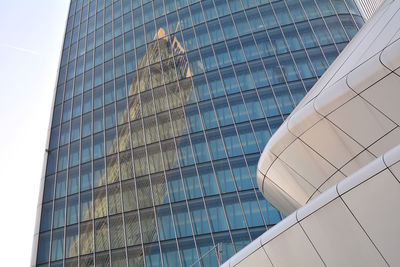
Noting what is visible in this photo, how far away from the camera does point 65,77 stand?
214ft

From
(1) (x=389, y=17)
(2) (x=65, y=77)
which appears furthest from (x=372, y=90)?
(2) (x=65, y=77)

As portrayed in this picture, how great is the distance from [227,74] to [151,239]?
801 inches

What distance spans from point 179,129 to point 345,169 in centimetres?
3499

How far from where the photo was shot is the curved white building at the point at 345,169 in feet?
31.9

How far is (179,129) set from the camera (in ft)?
160

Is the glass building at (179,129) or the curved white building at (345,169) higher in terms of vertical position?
the glass building at (179,129)

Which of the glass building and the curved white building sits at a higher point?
the glass building

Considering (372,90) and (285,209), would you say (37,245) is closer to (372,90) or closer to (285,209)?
(285,209)

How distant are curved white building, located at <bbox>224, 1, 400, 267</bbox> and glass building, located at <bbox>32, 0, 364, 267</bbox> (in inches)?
937

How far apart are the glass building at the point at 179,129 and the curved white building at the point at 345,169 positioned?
2380cm

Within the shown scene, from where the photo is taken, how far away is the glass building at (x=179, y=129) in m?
42.5

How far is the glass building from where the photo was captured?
4250 centimetres

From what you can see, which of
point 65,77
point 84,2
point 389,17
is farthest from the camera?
point 84,2

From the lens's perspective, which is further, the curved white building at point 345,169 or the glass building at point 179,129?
the glass building at point 179,129
